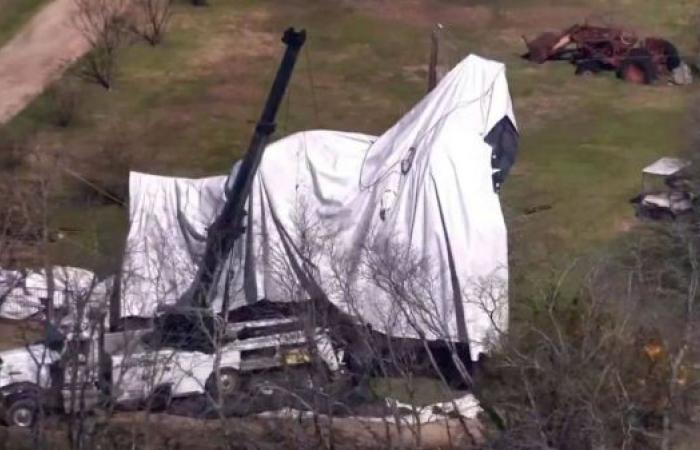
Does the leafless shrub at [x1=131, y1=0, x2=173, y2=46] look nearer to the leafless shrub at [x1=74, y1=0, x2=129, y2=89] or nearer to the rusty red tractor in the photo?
the leafless shrub at [x1=74, y1=0, x2=129, y2=89]

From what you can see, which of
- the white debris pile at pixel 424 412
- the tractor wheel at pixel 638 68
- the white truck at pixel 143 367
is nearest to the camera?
the white truck at pixel 143 367

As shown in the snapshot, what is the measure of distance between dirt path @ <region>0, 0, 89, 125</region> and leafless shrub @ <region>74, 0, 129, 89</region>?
411 mm

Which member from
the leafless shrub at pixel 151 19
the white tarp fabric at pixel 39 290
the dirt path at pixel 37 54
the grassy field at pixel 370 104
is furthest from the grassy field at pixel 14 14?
the white tarp fabric at pixel 39 290

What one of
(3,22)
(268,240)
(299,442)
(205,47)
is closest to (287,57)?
(268,240)

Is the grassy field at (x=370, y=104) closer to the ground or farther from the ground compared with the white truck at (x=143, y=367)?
farther from the ground

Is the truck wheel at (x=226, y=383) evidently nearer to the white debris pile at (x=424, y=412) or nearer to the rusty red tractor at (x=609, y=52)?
the white debris pile at (x=424, y=412)

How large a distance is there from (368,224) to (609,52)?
17391 mm

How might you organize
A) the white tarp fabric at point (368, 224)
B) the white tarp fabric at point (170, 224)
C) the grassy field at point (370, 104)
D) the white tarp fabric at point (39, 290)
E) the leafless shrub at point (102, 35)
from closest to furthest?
the white tarp fabric at point (39, 290) < the white tarp fabric at point (368, 224) < the white tarp fabric at point (170, 224) < the grassy field at point (370, 104) < the leafless shrub at point (102, 35)

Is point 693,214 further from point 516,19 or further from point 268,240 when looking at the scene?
point 516,19

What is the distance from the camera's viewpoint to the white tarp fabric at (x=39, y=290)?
91.6 ft

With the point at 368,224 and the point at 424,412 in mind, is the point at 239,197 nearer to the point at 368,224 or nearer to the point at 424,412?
the point at 368,224

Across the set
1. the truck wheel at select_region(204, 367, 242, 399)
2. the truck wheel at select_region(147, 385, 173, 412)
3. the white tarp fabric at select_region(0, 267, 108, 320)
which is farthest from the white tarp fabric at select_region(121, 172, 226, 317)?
the truck wheel at select_region(147, 385, 173, 412)

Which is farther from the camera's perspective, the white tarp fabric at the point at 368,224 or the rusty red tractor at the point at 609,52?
the rusty red tractor at the point at 609,52

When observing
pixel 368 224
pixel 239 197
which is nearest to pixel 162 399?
pixel 239 197
